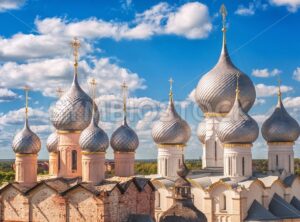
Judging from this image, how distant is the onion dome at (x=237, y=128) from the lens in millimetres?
25125

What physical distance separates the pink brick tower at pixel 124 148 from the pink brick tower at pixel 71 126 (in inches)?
54.5

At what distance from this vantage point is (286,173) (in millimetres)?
28047

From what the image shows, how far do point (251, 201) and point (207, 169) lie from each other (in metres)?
4.04

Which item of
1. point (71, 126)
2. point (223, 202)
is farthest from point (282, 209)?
point (71, 126)

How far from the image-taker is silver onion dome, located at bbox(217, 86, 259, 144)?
25.1m

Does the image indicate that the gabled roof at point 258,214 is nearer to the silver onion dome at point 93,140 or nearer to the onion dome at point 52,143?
the silver onion dome at point 93,140

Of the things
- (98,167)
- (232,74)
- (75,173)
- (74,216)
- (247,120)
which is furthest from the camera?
(232,74)

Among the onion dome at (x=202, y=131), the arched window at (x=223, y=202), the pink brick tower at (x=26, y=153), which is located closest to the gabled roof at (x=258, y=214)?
the arched window at (x=223, y=202)

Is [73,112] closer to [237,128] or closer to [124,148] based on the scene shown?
[124,148]

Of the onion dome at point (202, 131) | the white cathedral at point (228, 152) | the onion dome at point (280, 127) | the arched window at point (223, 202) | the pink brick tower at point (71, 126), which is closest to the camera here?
the pink brick tower at point (71, 126)

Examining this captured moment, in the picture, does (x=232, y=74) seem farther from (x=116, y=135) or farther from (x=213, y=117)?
(x=116, y=135)

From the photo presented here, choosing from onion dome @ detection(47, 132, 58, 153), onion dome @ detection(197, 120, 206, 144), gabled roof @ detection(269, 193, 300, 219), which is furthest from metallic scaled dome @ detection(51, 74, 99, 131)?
gabled roof @ detection(269, 193, 300, 219)

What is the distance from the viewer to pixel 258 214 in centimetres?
2383

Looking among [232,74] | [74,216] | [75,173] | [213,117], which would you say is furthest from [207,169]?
[74,216]
